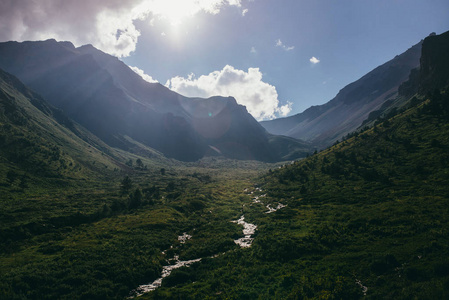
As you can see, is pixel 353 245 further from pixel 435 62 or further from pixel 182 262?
pixel 435 62

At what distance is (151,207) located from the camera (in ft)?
218

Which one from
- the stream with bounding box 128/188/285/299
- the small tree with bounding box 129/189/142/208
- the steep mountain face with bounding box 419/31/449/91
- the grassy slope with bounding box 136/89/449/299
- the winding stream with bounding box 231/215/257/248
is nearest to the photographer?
the grassy slope with bounding box 136/89/449/299

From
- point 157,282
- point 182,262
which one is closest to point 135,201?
Result: point 182,262

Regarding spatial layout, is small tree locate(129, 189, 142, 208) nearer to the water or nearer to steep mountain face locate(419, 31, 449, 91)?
the water

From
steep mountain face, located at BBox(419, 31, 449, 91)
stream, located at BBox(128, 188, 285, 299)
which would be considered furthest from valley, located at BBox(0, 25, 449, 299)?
steep mountain face, located at BBox(419, 31, 449, 91)

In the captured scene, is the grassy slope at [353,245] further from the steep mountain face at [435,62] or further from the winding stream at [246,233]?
the steep mountain face at [435,62]

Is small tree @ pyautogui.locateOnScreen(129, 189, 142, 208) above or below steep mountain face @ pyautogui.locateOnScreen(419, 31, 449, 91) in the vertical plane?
below

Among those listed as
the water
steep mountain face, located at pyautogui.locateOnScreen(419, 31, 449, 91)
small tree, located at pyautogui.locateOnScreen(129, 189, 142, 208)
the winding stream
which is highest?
steep mountain face, located at pyautogui.locateOnScreen(419, 31, 449, 91)

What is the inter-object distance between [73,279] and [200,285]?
15.1 m

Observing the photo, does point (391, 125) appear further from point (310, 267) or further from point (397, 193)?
point (310, 267)

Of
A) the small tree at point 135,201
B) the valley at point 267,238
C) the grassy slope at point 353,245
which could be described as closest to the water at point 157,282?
the valley at point 267,238

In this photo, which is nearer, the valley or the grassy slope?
the grassy slope

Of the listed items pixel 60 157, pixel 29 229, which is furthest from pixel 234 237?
→ pixel 60 157

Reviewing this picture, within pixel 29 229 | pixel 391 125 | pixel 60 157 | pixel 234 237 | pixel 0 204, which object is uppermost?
pixel 60 157
